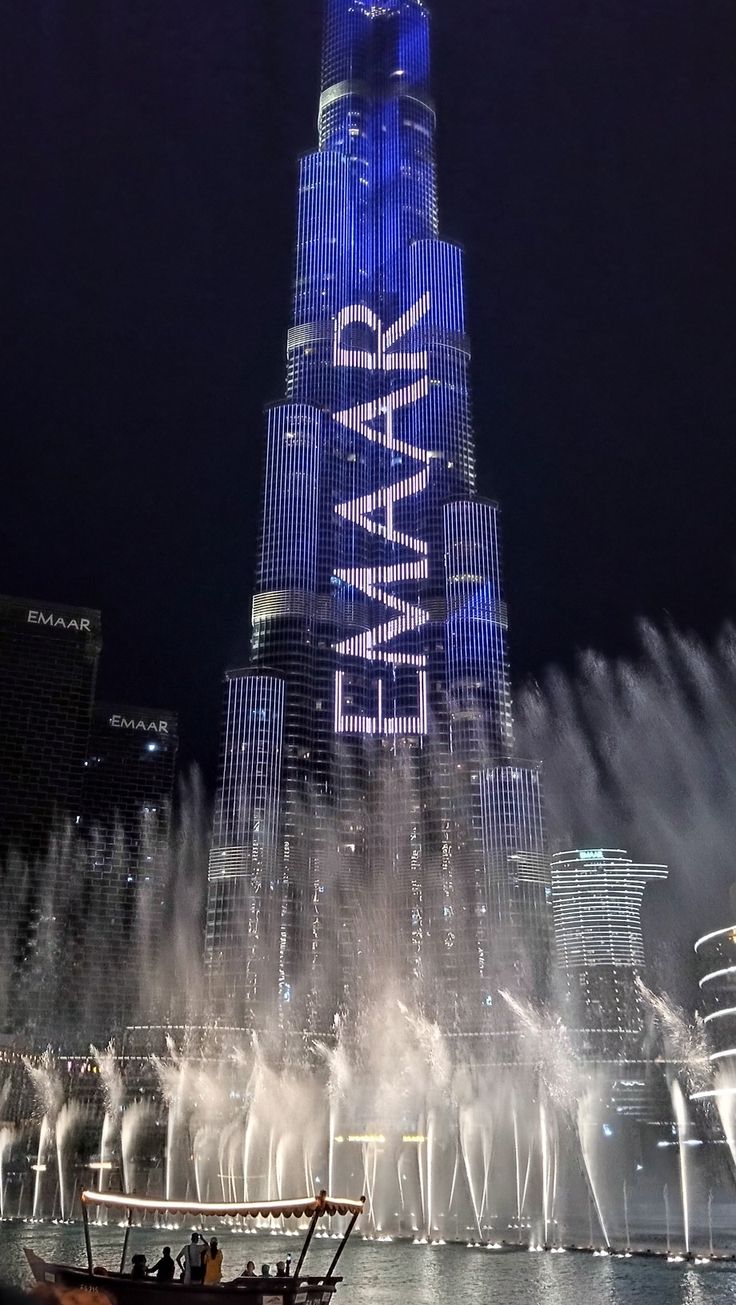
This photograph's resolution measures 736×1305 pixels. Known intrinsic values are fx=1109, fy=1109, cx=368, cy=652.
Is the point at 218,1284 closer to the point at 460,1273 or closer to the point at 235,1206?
the point at 235,1206

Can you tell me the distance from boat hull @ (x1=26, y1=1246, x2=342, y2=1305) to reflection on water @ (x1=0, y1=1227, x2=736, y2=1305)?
15755mm

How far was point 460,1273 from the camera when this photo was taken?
6162cm

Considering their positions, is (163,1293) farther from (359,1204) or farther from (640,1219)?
(640,1219)

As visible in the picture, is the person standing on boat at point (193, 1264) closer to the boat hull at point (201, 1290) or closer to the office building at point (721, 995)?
the boat hull at point (201, 1290)

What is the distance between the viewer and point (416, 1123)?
148 m

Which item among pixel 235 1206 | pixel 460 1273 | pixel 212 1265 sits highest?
pixel 235 1206

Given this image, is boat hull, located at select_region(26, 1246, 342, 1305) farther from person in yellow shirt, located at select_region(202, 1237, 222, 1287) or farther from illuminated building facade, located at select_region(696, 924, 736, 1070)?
illuminated building facade, located at select_region(696, 924, 736, 1070)

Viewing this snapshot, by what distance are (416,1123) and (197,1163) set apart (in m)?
29.0

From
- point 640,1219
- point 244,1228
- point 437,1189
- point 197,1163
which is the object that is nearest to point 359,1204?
point 244,1228

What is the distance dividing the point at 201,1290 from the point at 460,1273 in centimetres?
3261

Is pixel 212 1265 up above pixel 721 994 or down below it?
below

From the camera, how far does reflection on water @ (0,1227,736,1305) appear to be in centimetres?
5238

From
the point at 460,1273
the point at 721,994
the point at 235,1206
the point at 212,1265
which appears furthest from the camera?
the point at 721,994

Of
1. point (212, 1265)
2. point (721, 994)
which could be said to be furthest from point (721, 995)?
point (212, 1265)
